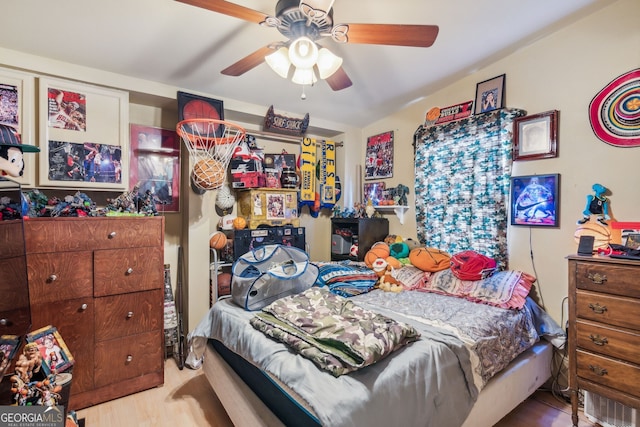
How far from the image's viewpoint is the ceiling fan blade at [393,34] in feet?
4.75

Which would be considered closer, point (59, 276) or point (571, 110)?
point (59, 276)

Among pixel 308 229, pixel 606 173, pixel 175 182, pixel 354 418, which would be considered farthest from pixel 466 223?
pixel 175 182

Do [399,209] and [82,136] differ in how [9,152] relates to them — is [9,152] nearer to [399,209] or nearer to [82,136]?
[82,136]

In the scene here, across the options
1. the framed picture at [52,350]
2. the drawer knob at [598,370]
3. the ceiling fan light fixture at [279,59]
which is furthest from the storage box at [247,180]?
the drawer knob at [598,370]

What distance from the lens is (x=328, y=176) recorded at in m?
3.85

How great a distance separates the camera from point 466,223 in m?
2.82

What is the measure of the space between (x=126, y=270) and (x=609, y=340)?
325 centimetres

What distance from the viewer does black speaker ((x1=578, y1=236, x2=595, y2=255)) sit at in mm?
1858

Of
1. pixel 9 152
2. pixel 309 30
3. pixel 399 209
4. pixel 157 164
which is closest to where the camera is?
pixel 309 30

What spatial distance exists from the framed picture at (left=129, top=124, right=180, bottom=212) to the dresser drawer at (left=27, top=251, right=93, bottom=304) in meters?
0.86

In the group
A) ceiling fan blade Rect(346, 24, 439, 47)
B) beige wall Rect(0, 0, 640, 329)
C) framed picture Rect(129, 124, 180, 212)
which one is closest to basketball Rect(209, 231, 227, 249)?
beige wall Rect(0, 0, 640, 329)

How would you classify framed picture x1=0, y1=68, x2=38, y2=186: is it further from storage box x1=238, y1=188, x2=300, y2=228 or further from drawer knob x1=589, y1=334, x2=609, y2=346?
drawer knob x1=589, y1=334, x2=609, y2=346

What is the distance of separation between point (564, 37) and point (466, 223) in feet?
5.44

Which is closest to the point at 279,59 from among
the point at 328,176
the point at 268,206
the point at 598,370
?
the point at 268,206
